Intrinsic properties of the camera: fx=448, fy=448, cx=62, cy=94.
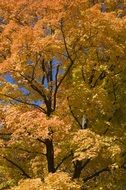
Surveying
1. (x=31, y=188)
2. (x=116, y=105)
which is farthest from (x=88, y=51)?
(x=31, y=188)

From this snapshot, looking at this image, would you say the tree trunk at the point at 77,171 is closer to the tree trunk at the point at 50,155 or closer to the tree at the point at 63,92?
the tree at the point at 63,92

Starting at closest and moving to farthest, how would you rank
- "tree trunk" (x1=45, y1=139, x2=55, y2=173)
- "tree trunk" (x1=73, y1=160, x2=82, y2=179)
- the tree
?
the tree < "tree trunk" (x1=45, y1=139, x2=55, y2=173) < "tree trunk" (x1=73, y1=160, x2=82, y2=179)

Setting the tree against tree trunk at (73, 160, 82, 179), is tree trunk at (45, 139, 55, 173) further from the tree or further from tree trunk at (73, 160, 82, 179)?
tree trunk at (73, 160, 82, 179)

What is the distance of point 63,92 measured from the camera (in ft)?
58.4

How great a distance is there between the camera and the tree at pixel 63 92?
50.5 ft

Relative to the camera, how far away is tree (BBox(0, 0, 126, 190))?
1540 centimetres

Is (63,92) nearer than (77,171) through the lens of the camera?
No

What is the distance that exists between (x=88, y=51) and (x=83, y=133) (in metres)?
3.85

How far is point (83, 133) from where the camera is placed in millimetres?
15016

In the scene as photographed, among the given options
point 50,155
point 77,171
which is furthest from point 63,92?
point 77,171

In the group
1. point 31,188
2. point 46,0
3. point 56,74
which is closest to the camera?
point 31,188

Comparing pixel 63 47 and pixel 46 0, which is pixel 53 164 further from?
pixel 46 0

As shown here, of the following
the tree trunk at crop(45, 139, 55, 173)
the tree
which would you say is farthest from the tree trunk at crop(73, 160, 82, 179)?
the tree trunk at crop(45, 139, 55, 173)

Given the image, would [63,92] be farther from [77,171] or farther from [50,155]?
[77,171]
